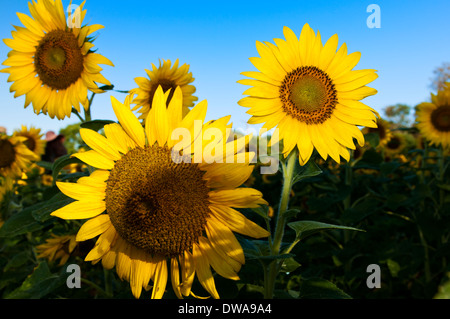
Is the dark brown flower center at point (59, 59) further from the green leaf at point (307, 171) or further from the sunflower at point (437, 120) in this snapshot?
the sunflower at point (437, 120)

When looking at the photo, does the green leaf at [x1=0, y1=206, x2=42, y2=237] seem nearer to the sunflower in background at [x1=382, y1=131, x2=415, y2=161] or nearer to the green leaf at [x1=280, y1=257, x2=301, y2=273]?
the green leaf at [x1=280, y1=257, x2=301, y2=273]

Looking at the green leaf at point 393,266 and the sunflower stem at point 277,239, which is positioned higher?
the sunflower stem at point 277,239

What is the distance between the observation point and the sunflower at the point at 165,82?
8.94 feet

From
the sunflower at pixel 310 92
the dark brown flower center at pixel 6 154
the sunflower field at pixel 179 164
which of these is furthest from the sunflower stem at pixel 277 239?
the dark brown flower center at pixel 6 154

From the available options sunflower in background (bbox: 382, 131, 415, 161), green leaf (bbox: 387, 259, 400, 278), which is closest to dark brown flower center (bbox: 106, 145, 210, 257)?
green leaf (bbox: 387, 259, 400, 278)

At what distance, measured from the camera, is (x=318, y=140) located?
1812 millimetres

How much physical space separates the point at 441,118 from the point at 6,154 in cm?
518

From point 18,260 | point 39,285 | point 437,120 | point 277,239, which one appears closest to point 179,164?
point 277,239

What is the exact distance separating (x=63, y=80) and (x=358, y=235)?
3156 millimetres

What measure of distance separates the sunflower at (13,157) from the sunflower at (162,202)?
3.12 m

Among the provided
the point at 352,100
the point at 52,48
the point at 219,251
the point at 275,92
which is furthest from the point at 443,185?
the point at 52,48

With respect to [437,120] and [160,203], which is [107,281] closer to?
[160,203]

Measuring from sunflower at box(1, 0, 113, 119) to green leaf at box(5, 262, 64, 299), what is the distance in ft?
3.12
